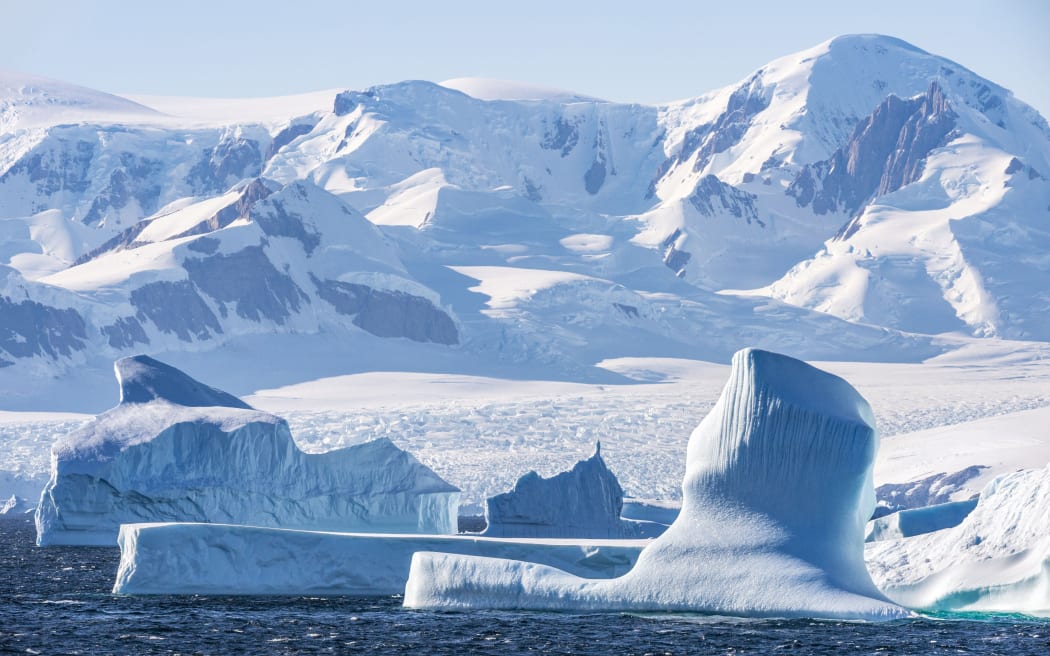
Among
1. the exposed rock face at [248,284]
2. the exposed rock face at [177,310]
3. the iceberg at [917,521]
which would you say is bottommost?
the iceberg at [917,521]

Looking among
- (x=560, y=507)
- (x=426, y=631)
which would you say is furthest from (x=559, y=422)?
(x=426, y=631)

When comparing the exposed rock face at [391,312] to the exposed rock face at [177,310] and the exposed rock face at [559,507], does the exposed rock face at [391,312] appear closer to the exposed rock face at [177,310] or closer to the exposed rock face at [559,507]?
the exposed rock face at [177,310]

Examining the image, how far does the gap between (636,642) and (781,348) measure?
155447 mm

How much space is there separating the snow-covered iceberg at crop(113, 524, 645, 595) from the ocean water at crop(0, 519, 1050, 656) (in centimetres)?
52

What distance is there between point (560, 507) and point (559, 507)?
0.03m

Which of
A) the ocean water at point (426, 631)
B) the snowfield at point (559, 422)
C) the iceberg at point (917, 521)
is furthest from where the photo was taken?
the snowfield at point (559, 422)

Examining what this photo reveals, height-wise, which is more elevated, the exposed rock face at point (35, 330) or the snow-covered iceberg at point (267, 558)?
the exposed rock face at point (35, 330)

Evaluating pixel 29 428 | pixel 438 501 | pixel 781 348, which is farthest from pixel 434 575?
pixel 781 348

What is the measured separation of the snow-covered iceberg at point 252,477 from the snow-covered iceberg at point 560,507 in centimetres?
553

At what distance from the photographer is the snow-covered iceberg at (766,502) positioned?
4044 cm

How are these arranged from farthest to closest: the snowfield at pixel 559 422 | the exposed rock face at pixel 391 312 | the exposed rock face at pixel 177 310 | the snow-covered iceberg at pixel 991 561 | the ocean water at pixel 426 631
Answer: the exposed rock face at pixel 391 312 < the exposed rock face at pixel 177 310 < the snowfield at pixel 559 422 < the snow-covered iceberg at pixel 991 561 < the ocean water at pixel 426 631

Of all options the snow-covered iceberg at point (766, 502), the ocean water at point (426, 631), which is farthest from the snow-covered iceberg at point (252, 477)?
the snow-covered iceberg at point (766, 502)

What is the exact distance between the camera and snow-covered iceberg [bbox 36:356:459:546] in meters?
63.5

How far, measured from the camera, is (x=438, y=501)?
212 ft
